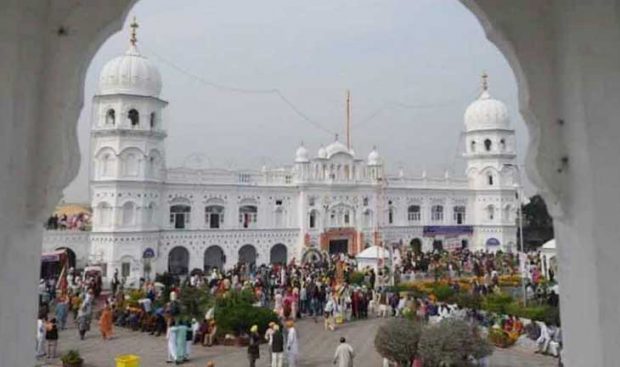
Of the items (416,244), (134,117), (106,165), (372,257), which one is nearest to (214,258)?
(106,165)

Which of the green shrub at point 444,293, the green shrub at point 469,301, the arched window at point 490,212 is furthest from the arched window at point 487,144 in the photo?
the green shrub at point 469,301

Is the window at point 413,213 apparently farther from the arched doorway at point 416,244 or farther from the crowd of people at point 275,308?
the crowd of people at point 275,308

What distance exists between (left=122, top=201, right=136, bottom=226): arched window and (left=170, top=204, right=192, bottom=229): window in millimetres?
2576

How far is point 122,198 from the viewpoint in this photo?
28047mm

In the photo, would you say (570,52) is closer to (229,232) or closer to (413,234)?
(229,232)

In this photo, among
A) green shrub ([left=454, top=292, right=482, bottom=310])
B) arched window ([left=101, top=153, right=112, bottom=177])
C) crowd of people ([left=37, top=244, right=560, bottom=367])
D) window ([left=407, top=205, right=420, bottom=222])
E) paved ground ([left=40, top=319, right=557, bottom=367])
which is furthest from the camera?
window ([left=407, top=205, right=420, bottom=222])

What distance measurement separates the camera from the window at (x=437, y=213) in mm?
40875

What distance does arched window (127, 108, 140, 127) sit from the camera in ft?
96.2

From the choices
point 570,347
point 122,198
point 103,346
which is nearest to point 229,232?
point 122,198

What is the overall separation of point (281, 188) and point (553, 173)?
3227cm

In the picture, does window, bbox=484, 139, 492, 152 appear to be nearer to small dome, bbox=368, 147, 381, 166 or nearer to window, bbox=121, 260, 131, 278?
small dome, bbox=368, 147, 381, 166

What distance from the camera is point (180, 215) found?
1208 inches

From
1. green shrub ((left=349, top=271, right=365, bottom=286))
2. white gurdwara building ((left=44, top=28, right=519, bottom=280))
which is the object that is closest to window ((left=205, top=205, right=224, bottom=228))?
white gurdwara building ((left=44, top=28, right=519, bottom=280))

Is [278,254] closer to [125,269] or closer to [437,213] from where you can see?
[125,269]
